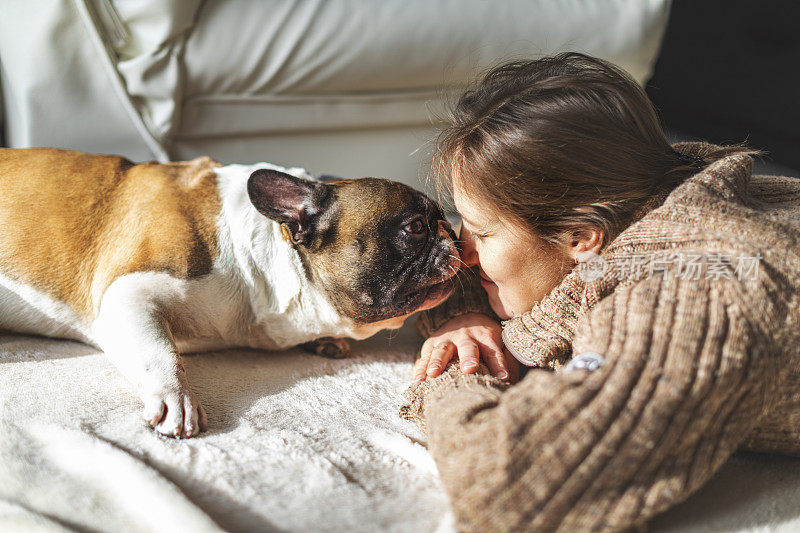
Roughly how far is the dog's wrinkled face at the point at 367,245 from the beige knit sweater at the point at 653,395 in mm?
279

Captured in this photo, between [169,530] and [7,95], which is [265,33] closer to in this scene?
[7,95]

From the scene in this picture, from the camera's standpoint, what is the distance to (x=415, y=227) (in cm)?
113

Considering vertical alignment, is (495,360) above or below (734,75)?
below

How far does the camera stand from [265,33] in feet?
5.00

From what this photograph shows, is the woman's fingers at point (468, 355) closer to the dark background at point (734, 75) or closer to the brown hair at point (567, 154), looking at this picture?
the brown hair at point (567, 154)

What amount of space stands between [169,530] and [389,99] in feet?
4.06

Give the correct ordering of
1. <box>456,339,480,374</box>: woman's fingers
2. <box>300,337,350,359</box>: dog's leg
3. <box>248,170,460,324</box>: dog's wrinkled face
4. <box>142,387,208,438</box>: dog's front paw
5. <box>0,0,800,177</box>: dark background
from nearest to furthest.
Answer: <box>142,387,208,438</box>: dog's front paw, <box>456,339,480,374</box>: woman's fingers, <box>248,170,460,324</box>: dog's wrinkled face, <box>300,337,350,359</box>: dog's leg, <box>0,0,800,177</box>: dark background

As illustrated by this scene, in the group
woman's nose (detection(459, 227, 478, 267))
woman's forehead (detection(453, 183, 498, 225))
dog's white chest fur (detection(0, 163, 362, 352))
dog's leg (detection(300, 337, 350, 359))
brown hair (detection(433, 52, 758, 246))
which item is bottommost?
dog's leg (detection(300, 337, 350, 359))

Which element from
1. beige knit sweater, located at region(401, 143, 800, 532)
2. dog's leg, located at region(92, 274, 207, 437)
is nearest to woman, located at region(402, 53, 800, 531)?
beige knit sweater, located at region(401, 143, 800, 532)

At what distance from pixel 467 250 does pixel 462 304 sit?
0.11 metres

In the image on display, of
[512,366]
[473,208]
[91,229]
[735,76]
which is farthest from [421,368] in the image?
[735,76]

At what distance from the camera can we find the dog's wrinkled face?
1.11m

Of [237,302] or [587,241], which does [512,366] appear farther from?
[237,302]

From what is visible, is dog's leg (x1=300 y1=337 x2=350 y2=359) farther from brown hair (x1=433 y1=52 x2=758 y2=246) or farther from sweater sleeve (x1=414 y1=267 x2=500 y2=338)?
brown hair (x1=433 y1=52 x2=758 y2=246)
